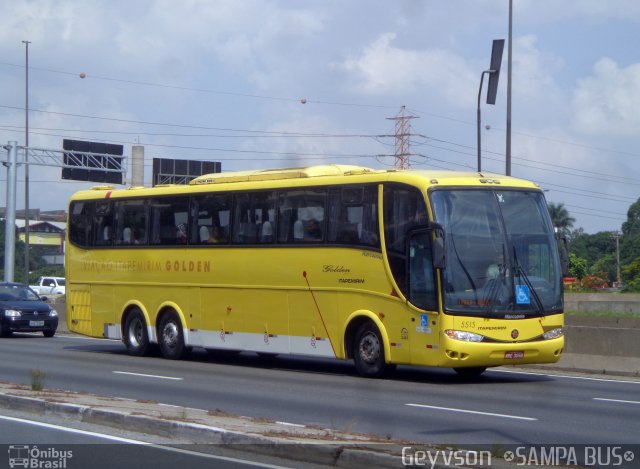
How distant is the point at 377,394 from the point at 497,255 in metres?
3.36

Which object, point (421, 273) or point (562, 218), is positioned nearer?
point (421, 273)

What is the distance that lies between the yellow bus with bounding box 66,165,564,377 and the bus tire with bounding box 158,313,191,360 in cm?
5

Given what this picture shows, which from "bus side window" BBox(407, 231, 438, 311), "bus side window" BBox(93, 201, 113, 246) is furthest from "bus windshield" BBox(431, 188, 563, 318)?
"bus side window" BBox(93, 201, 113, 246)

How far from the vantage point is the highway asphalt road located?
12.4 m

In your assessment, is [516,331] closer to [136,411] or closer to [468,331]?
[468,331]

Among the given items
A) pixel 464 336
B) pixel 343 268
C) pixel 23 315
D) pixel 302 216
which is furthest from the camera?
pixel 23 315

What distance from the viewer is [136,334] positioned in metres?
24.4

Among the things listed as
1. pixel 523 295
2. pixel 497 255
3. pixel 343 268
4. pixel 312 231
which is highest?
pixel 312 231

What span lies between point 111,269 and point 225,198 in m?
4.46

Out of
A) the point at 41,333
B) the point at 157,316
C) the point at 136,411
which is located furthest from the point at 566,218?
the point at 136,411

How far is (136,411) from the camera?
40.4ft

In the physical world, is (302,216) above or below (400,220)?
above

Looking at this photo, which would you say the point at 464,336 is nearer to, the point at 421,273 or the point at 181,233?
the point at 421,273

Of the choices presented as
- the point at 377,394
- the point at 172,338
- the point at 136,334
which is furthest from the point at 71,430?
the point at 136,334
